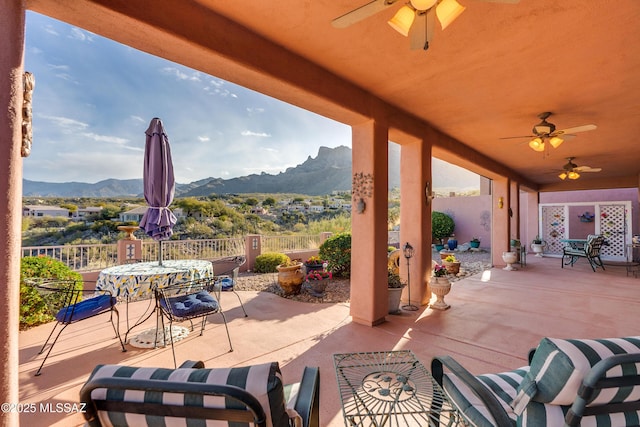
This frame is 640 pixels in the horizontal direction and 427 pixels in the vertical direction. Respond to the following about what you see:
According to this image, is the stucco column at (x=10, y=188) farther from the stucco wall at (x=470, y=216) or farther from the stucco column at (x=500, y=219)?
the stucco wall at (x=470, y=216)

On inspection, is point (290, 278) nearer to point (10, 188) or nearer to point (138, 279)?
point (138, 279)

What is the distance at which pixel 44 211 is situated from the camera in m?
12.8

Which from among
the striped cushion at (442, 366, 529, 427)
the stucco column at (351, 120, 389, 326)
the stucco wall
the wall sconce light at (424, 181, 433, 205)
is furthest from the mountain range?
the striped cushion at (442, 366, 529, 427)

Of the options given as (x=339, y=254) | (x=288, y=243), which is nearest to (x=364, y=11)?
(x=339, y=254)

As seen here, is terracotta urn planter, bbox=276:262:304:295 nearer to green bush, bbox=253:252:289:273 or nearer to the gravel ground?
the gravel ground

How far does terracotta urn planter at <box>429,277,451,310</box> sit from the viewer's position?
4047 mm

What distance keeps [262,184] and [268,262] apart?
2261 centimetres

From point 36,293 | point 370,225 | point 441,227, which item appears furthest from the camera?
point 441,227

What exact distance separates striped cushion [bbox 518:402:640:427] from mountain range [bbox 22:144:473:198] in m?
17.7

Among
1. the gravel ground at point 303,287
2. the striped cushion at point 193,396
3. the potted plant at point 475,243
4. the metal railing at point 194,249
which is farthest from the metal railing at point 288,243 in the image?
the potted plant at point 475,243

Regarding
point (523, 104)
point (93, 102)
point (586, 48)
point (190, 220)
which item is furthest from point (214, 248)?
point (93, 102)

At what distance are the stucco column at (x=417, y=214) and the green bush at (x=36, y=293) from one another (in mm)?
4365

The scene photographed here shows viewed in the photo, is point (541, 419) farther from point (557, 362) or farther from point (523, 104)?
point (523, 104)

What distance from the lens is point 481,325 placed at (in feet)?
11.4
